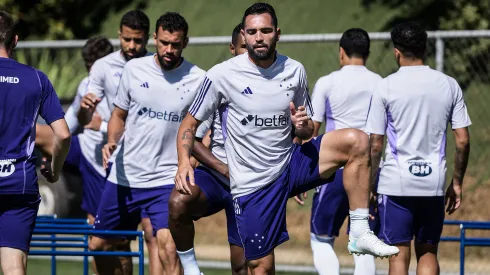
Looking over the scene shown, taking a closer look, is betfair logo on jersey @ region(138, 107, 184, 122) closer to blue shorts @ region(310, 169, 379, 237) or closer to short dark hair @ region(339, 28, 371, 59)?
blue shorts @ region(310, 169, 379, 237)

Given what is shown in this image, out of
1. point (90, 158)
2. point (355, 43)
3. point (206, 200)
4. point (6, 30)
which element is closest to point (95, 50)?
point (90, 158)

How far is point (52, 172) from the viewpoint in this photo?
23.9ft

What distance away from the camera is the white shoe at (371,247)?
22.6 ft

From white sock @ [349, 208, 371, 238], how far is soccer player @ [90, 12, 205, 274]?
166cm

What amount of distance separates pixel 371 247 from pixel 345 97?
2.15m

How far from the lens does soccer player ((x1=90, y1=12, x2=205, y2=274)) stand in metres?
8.27

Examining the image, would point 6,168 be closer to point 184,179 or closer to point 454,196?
point 184,179

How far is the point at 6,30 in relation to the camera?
679cm

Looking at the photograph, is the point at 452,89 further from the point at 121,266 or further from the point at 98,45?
the point at 98,45

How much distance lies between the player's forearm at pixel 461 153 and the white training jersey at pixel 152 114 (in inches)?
81.1

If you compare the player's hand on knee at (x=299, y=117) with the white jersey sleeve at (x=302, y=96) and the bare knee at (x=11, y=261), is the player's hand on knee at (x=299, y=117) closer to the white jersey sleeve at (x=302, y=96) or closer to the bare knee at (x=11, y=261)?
the white jersey sleeve at (x=302, y=96)

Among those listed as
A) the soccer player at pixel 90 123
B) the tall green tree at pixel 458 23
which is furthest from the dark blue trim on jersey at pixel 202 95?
the tall green tree at pixel 458 23

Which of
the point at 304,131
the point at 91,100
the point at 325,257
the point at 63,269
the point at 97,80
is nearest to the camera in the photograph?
the point at 304,131

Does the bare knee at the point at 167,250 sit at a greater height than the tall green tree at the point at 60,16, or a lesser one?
lesser
